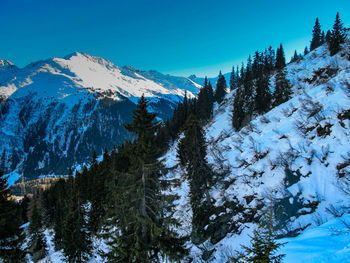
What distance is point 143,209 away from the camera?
29.6ft

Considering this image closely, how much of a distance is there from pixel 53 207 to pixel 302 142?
Result: 58.5 metres

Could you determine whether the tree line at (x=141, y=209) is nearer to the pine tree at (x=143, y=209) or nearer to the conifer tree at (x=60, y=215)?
the pine tree at (x=143, y=209)

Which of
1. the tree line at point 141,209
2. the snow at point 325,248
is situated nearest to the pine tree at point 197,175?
the tree line at point 141,209

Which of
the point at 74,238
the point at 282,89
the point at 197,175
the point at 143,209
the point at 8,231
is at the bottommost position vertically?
the point at 74,238

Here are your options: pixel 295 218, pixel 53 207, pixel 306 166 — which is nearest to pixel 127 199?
pixel 295 218

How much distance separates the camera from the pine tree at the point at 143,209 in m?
8.72

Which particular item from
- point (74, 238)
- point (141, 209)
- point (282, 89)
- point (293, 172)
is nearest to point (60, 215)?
point (74, 238)

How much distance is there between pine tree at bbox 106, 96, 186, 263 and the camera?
8.72 m

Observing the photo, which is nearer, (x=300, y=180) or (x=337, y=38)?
(x=300, y=180)

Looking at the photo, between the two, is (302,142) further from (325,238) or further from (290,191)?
(325,238)

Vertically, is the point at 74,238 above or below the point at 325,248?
below

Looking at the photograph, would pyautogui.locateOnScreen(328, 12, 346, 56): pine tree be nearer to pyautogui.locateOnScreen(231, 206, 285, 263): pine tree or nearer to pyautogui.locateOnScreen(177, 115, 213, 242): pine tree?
pyautogui.locateOnScreen(177, 115, 213, 242): pine tree

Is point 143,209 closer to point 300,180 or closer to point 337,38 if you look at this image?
point 300,180

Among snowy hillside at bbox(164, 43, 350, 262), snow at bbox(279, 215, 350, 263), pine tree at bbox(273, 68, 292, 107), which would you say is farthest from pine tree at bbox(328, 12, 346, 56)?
snow at bbox(279, 215, 350, 263)
